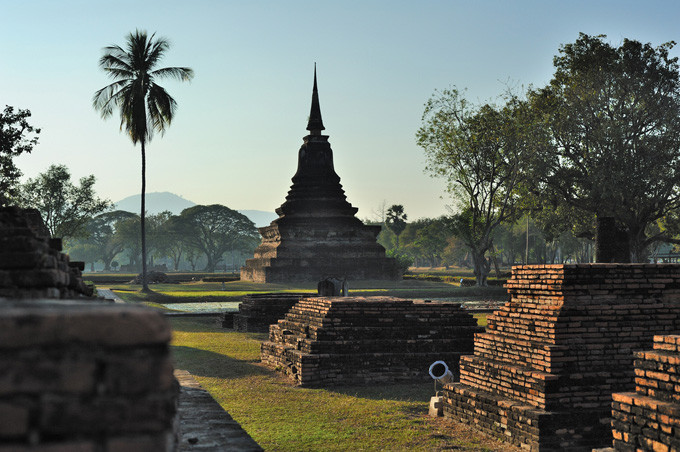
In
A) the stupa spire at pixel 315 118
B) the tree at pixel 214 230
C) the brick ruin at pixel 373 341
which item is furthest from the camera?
the tree at pixel 214 230

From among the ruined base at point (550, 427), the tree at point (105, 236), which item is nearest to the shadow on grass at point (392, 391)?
the ruined base at point (550, 427)

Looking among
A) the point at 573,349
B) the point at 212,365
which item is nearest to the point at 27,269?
the point at 573,349

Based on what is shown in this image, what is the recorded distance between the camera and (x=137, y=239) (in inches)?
3344

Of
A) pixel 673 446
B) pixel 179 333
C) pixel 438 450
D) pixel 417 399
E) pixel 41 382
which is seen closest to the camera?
pixel 41 382

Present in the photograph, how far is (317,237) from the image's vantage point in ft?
136

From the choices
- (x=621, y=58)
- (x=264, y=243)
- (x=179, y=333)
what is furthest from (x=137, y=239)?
(x=179, y=333)

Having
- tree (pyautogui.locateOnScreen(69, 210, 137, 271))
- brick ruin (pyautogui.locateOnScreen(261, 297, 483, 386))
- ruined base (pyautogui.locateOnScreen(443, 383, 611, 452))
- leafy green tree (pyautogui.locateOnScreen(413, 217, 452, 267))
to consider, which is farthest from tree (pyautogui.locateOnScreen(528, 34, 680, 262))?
tree (pyautogui.locateOnScreen(69, 210, 137, 271))

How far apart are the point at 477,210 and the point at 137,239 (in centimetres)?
5793

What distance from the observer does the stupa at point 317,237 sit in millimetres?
40594

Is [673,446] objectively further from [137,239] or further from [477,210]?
[137,239]

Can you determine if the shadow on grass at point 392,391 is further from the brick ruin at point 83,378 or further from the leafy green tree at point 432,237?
the leafy green tree at point 432,237

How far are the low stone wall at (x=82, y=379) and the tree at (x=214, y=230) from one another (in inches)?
3088

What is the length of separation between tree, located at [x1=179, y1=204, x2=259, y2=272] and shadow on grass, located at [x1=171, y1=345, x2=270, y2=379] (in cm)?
6589

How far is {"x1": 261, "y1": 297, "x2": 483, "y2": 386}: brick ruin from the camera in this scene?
36.8 ft
